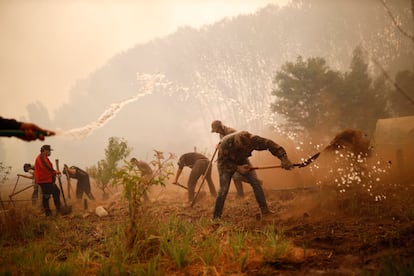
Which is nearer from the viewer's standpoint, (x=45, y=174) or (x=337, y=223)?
(x=337, y=223)

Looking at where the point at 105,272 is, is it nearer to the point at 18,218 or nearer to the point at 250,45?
the point at 18,218

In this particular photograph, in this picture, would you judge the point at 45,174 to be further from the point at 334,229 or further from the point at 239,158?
the point at 334,229

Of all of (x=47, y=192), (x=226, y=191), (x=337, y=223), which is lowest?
(x=337, y=223)

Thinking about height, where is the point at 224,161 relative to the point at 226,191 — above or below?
above

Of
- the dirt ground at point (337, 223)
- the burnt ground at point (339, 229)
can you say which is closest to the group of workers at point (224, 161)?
the dirt ground at point (337, 223)

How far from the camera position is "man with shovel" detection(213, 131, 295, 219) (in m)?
5.85

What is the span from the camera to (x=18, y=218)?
6414 millimetres

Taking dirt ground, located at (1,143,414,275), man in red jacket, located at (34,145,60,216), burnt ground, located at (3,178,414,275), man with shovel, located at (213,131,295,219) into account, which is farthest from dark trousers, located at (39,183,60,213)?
man with shovel, located at (213,131,295,219)

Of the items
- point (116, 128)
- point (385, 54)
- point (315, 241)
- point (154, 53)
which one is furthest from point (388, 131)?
point (116, 128)

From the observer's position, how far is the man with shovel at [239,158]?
585cm

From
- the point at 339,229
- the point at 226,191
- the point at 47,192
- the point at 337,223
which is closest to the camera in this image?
the point at 339,229

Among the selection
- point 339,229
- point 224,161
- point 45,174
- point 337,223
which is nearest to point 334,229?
point 339,229

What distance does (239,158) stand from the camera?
6.12 metres

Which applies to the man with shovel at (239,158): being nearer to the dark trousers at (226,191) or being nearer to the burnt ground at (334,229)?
the dark trousers at (226,191)
